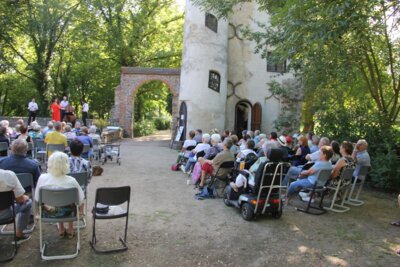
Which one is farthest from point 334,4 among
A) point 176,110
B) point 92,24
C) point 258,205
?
point 92,24

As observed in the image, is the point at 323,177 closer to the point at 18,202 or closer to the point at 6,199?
the point at 18,202

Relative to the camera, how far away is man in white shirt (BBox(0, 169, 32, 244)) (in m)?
4.06

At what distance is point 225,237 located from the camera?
5180 mm

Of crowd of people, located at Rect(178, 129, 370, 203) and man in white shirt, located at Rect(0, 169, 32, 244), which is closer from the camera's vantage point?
man in white shirt, located at Rect(0, 169, 32, 244)

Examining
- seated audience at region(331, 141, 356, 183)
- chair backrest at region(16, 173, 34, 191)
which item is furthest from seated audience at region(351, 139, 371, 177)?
chair backrest at region(16, 173, 34, 191)

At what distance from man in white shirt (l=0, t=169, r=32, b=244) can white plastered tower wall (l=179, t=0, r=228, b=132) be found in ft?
39.9

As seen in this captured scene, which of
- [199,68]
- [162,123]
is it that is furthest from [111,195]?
[162,123]

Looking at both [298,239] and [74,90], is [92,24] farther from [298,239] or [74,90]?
[298,239]

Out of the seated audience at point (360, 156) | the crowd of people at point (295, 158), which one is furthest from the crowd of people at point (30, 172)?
the seated audience at point (360, 156)

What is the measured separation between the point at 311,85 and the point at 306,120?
535 cm

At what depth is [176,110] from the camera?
758 inches

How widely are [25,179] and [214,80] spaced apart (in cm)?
1300

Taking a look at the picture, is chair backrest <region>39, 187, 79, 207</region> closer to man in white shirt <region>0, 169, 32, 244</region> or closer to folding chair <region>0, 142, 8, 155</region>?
man in white shirt <region>0, 169, 32, 244</region>

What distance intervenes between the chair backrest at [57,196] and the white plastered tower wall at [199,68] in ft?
40.7
